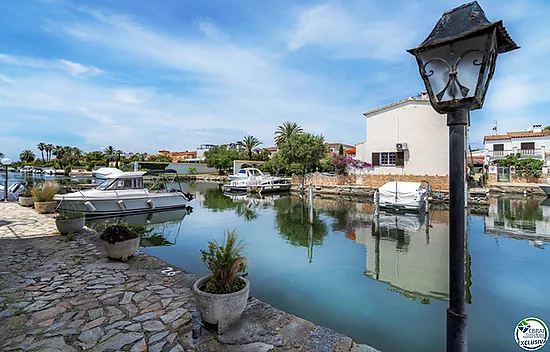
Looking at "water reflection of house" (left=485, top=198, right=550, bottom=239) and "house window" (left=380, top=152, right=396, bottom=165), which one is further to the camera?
"house window" (left=380, top=152, right=396, bottom=165)

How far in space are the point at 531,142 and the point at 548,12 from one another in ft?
138

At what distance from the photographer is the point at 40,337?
3.13 metres

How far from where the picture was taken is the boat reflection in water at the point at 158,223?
994cm

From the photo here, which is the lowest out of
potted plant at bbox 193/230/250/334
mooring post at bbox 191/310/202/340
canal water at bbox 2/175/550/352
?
canal water at bbox 2/175/550/352

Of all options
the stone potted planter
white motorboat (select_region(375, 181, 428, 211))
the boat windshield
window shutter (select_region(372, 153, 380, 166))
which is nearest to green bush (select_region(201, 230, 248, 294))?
the stone potted planter

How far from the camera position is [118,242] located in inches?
222

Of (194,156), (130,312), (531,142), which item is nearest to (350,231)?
(130,312)

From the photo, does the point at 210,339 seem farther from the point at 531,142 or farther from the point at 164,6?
the point at 531,142

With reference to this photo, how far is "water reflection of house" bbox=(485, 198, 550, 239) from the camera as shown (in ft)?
38.1

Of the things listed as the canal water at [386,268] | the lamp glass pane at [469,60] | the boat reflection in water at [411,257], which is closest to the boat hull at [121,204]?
the canal water at [386,268]

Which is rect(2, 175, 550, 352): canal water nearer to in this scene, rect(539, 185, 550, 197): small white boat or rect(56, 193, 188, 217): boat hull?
rect(56, 193, 188, 217): boat hull

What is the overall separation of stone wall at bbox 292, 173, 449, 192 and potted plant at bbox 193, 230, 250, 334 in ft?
70.2

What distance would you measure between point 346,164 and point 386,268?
64.3 ft

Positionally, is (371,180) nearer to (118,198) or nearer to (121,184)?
(121,184)
